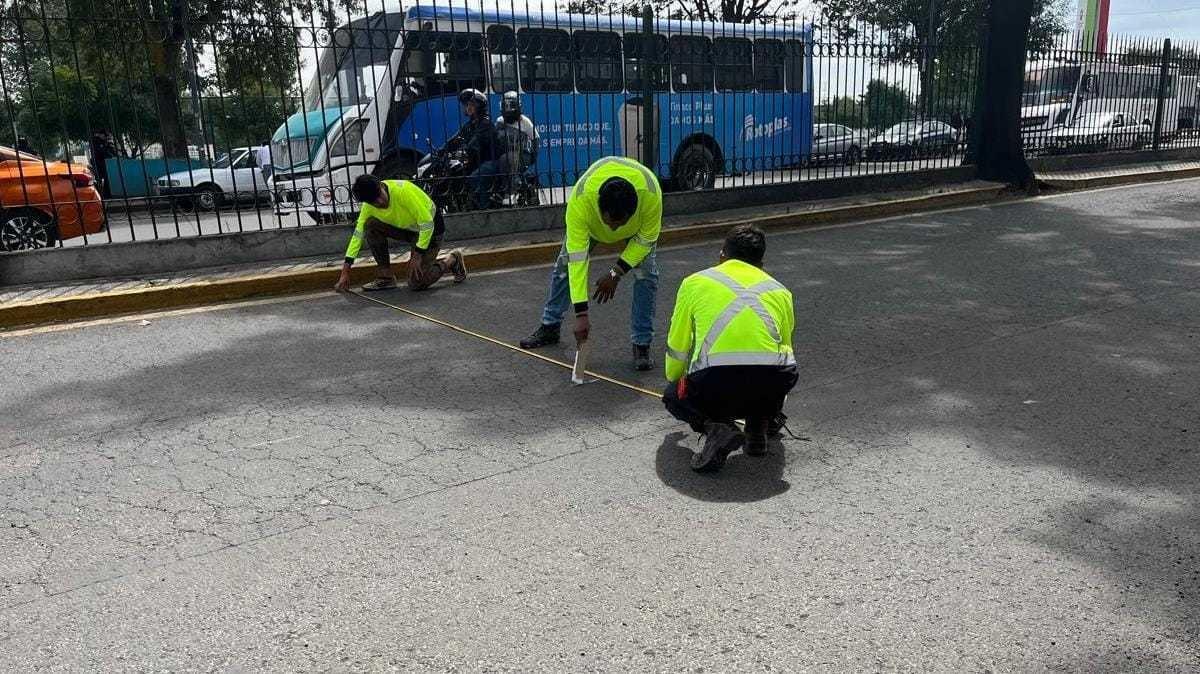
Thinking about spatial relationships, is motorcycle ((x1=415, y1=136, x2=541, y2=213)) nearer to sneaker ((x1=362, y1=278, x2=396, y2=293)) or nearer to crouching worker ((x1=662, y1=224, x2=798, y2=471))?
sneaker ((x1=362, y1=278, x2=396, y2=293))

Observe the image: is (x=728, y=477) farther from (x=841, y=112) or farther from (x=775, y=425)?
(x=841, y=112)

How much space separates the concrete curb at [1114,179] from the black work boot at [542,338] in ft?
36.3

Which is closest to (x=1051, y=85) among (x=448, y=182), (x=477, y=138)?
(x=477, y=138)

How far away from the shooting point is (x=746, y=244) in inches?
152

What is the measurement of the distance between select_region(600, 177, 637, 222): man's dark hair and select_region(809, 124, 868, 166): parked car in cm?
852

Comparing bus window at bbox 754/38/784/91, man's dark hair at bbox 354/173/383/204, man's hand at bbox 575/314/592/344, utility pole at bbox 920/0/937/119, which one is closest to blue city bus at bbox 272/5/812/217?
bus window at bbox 754/38/784/91

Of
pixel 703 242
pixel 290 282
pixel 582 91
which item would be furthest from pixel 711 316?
pixel 582 91

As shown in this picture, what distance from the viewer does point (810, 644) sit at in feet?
8.14

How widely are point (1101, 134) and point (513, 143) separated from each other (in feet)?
40.4

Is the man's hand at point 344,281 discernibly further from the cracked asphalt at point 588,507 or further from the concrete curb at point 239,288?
the cracked asphalt at point 588,507

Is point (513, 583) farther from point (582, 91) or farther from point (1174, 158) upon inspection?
point (1174, 158)

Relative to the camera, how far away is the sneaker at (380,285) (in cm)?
769

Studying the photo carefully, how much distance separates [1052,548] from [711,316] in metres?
1.50

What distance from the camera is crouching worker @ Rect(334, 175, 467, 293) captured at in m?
7.33
